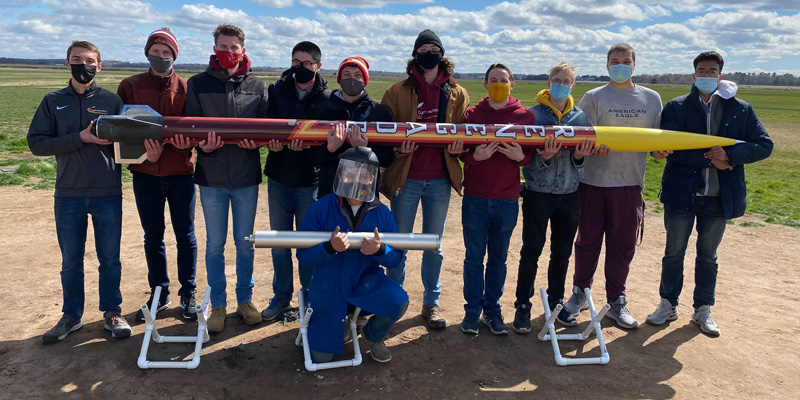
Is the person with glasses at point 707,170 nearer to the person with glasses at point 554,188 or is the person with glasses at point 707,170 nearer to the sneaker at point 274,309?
the person with glasses at point 554,188

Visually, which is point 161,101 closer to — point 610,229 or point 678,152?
point 610,229

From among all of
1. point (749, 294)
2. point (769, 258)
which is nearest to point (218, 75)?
point (749, 294)

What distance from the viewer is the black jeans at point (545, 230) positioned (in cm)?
647

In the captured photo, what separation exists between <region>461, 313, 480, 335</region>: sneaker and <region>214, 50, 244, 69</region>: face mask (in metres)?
4.22

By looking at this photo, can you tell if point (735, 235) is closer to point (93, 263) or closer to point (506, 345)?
point (506, 345)

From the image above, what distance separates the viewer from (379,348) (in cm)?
596

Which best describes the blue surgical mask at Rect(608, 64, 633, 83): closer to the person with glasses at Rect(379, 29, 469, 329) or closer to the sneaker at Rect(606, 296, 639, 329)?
the person with glasses at Rect(379, 29, 469, 329)

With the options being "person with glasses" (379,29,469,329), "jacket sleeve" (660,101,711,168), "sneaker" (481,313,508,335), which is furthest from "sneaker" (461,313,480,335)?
"jacket sleeve" (660,101,711,168)

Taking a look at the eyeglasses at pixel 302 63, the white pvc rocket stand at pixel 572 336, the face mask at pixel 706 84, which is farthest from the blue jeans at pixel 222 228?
the face mask at pixel 706 84

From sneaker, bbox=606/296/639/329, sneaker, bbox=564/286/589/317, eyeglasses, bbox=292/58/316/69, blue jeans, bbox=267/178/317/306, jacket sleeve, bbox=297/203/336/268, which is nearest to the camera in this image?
jacket sleeve, bbox=297/203/336/268

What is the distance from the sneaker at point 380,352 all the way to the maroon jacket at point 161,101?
314cm

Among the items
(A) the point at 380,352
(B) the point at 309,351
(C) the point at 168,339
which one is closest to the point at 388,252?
(A) the point at 380,352

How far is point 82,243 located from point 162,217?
919mm

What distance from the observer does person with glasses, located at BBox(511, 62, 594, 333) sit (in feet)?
21.0
